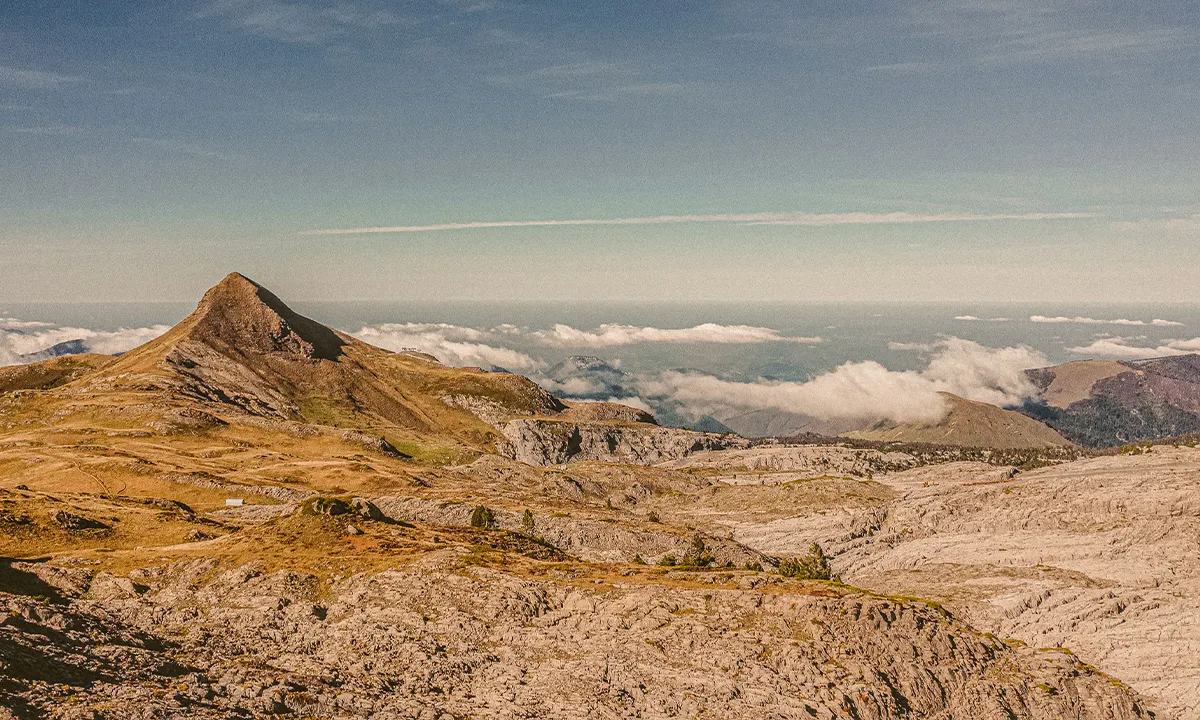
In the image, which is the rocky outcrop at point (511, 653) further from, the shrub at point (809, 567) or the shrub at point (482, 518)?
the shrub at point (482, 518)

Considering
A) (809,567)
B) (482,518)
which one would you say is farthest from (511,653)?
(809,567)

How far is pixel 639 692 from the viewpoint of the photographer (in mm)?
47656

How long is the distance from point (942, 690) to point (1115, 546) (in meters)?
69.5

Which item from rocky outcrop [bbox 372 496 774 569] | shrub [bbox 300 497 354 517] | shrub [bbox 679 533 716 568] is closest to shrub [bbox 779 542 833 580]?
rocky outcrop [bbox 372 496 774 569]

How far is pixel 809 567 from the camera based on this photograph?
118438 mm

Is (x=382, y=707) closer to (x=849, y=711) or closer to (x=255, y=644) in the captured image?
(x=255, y=644)

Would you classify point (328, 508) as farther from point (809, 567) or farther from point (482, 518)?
point (809, 567)

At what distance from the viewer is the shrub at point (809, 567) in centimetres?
10644

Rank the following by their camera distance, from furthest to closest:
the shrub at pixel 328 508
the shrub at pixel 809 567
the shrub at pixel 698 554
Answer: the shrub at pixel 809 567, the shrub at pixel 698 554, the shrub at pixel 328 508

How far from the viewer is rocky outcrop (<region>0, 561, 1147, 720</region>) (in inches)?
1565

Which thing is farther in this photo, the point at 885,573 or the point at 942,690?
the point at 885,573

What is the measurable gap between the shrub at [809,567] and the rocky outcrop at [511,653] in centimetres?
4208

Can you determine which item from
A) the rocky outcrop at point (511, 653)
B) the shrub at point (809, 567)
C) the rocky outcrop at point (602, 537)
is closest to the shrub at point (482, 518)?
the rocky outcrop at point (602, 537)

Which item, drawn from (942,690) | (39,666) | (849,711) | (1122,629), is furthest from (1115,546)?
(39,666)
